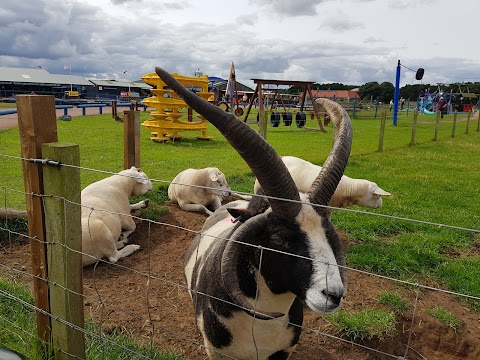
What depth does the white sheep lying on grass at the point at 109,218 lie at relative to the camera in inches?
199

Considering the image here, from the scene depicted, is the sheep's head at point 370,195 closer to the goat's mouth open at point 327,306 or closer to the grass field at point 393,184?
the grass field at point 393,184

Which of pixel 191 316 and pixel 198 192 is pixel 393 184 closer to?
pixel 198 192

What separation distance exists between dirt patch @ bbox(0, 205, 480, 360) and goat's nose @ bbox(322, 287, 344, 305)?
5.02 feet

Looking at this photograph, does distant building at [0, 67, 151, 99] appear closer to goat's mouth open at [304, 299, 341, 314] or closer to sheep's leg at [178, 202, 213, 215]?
sheep's leg at [178, 202, 213, 215]

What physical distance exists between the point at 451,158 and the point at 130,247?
1178 centimetres

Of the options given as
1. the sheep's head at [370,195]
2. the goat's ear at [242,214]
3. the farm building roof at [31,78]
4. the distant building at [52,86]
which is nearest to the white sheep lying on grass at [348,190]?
the sheep's head at [370,195]

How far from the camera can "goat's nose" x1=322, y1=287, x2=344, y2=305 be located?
78.8 inches

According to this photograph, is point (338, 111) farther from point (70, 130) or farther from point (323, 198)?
point (70, 130)

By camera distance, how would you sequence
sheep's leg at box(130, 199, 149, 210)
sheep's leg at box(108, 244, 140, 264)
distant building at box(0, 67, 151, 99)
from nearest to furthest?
sheep's leg at box(108, 244, 140, 264)
sheep's leg at box(130, 199, 149, 210)
distant building at box(0, 67, 151, 99)

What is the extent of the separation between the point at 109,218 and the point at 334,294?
4.15m

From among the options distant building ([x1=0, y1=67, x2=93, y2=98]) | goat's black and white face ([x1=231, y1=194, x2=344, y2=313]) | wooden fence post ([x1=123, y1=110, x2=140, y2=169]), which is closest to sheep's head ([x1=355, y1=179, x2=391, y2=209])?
wooden fence post ([x1=123, y1=110, x2=140, y2=169])

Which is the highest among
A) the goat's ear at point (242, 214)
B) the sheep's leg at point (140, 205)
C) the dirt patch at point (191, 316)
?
the goat's ear at point (242, 214)

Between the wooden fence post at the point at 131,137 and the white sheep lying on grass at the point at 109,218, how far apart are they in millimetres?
448

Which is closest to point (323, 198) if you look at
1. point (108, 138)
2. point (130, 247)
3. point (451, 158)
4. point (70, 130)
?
point (130, 247)
